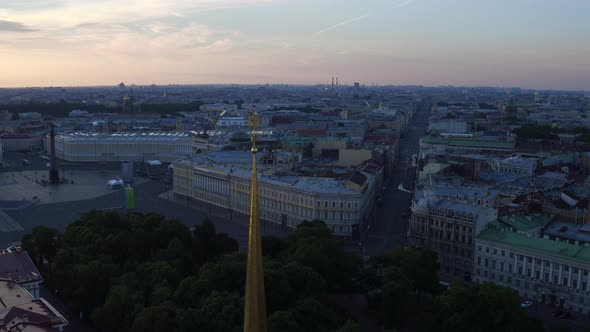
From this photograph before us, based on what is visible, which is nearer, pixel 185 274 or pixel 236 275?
pixel 236 275

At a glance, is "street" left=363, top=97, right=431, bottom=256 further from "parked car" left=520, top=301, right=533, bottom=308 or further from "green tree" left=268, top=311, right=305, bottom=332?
"green tree" left=268, top=311, right=305, bottom=332

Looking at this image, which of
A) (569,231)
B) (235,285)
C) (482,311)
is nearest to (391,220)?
(569,231)

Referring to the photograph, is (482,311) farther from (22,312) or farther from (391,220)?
(391,220)

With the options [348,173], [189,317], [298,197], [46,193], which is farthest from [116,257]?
[46,193]

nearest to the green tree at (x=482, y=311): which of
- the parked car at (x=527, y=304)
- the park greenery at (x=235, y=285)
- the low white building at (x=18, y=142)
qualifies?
the park greenery at (x=235, y=285)

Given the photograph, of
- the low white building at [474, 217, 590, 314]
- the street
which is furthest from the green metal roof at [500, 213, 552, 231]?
the street

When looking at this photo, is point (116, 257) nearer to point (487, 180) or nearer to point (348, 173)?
point (348, 173)

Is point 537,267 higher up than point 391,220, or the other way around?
point 537,267
